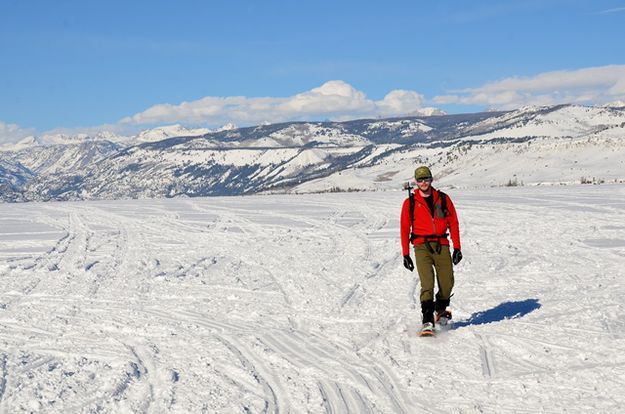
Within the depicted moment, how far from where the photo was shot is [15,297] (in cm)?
1003

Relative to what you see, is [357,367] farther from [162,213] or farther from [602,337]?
[162,213]

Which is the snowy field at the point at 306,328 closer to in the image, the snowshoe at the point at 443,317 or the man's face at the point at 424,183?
the snowshoe at the point at 443,317

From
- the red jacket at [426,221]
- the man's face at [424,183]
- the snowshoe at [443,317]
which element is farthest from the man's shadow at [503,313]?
the man's face at [424,183]

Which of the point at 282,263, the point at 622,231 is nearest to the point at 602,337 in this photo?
the point at 282,263

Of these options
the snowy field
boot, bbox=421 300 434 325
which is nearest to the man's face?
boot, bbox=421 300 434 325

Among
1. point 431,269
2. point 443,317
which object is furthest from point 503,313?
point 431,269

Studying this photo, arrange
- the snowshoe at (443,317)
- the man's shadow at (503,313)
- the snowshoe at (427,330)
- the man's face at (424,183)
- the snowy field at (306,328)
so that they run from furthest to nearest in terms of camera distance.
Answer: the man's shadow at (503,313) → the snowshoe at (443,317) → the man's face at (424,183) → the snowshoe at (427,330) → the snowy field at (306,328)

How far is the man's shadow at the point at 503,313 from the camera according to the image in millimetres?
8089

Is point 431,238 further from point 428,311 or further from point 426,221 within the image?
point 428,311

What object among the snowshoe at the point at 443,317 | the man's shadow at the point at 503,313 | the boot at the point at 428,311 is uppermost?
the boot at the point at 428,311

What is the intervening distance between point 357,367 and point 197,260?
7.80 metres

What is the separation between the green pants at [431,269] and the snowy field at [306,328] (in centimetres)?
50

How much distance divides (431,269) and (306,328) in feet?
5.56

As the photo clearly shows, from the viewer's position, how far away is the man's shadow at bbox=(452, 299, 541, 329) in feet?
26.5
